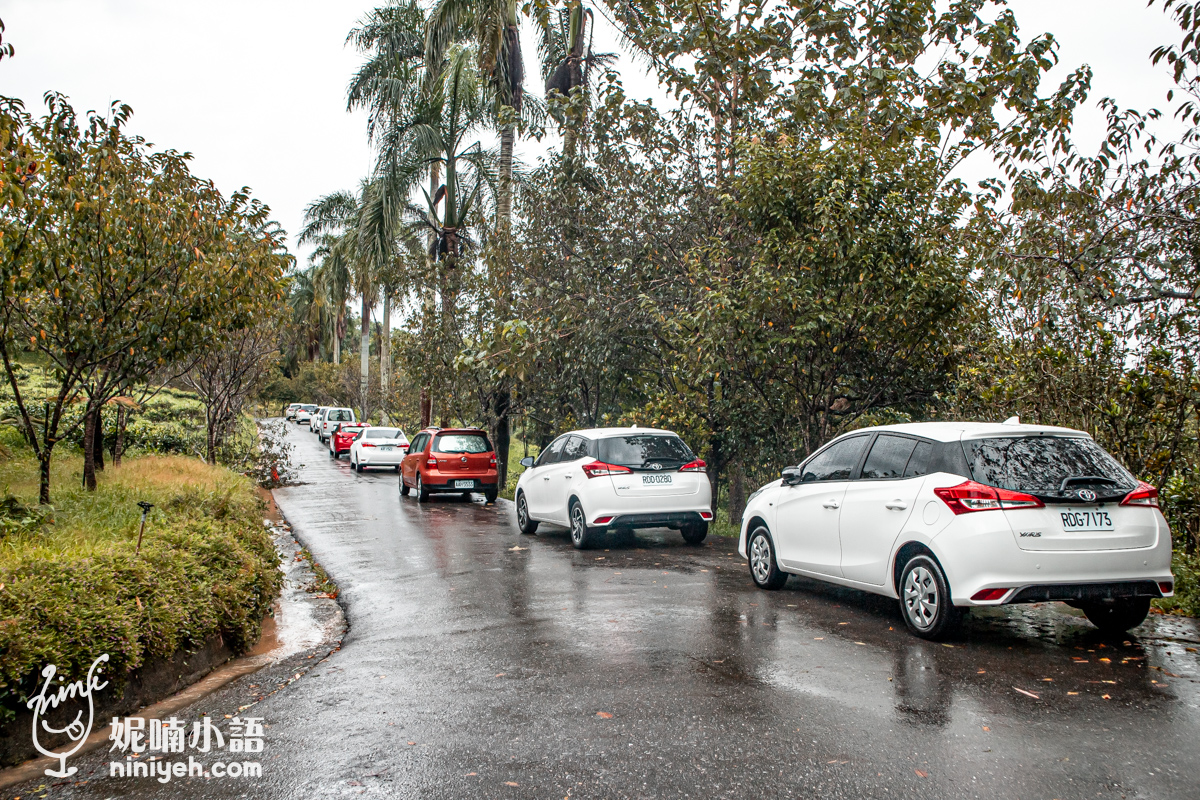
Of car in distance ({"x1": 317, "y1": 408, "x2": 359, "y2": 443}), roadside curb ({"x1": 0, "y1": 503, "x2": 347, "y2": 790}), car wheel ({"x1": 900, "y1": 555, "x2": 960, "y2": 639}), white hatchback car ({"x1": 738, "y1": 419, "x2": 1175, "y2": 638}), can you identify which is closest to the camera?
roadside curb ({"x1": 0, "y1": 503, "x2": 347, "y2": 790})

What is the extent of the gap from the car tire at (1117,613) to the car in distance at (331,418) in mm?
38732

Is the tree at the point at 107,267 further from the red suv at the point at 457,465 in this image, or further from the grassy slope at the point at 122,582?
the red suv at the point at 457,465

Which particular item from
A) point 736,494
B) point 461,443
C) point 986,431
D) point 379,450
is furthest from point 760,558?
point 379,450

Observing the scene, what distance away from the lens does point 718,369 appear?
41.7 feet

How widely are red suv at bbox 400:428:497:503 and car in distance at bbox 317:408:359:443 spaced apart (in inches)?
945

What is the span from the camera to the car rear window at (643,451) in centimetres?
1170

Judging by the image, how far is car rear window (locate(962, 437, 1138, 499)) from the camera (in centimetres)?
625

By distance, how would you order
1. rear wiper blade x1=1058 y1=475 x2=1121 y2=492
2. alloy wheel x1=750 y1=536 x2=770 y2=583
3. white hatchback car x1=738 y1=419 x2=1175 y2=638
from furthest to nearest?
alloy wheel x1=750 y1=536 x2=770 y2=583
rear wiper blade x1=1058 y1=475 x2=1121 y2=492
white hatchback car x1=738 y1=419 x2=1175 y2=638

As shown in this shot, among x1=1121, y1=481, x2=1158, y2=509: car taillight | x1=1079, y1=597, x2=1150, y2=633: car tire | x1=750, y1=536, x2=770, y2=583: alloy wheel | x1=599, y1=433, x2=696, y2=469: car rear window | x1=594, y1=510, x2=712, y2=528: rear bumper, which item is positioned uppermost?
x1=599, y1=433, x2=696, y2=469: car rear window

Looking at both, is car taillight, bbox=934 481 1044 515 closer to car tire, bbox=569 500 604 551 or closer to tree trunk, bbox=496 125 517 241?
car tire, bbox=569 500 604 551

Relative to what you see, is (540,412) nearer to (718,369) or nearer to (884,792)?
(718,369)

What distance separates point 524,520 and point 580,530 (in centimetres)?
226

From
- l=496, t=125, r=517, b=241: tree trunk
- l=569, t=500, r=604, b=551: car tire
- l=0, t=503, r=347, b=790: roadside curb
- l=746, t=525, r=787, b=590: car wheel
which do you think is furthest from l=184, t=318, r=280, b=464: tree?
l=746, t=525, r=787, b=590: car wheel

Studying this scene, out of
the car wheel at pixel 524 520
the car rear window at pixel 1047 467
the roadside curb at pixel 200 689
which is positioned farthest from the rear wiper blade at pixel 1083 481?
the car wheel at pixel 524 520
